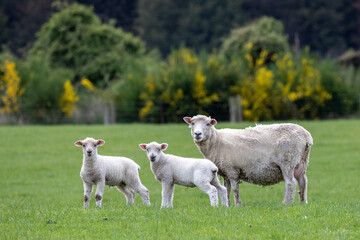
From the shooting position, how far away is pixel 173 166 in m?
10.7

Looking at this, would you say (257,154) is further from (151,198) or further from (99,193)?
(151,198)

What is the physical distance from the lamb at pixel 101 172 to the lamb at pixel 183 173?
675mm

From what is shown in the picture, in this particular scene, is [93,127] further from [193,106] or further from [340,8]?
[340,8]

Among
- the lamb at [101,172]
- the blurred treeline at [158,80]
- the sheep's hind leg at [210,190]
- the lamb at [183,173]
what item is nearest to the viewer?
the sheep's hind leg at [210,190]

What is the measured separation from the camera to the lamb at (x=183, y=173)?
1037 cm

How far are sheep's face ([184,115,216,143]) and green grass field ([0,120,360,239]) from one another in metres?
1.24

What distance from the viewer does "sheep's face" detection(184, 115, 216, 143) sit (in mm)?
11086

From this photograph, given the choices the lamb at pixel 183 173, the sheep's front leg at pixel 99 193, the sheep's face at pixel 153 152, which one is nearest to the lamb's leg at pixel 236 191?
the lamb at pixel 183 173

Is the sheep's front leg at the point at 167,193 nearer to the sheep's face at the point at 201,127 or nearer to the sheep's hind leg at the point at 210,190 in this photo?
the sheep's hind leg at the point at 210,190

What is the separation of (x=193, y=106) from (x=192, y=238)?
2502 cm

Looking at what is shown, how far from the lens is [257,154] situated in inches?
445

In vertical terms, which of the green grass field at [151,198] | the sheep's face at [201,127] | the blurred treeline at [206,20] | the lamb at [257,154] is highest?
the blurred treeline at [206,20]

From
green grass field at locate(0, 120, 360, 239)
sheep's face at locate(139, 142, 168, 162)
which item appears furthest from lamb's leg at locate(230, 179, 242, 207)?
sheep's face at locate(139, 142, 168, 162)

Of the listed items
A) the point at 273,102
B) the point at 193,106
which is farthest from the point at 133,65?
the point at 273,102
